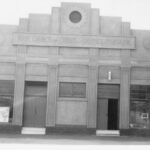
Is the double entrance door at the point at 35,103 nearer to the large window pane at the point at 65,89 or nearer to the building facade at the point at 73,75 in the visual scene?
the building facade at the point at 73,75

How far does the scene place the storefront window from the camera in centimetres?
2278

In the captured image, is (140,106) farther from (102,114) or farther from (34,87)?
(34,87)

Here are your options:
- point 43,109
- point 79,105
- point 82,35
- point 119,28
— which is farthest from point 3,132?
point 119,28

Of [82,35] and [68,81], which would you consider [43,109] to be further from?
[82,35]

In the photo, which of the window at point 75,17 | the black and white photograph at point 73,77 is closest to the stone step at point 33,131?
the black and white photograph at point 73,77

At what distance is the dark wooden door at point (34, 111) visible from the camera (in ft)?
74.5

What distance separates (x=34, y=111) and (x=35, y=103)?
620 mm

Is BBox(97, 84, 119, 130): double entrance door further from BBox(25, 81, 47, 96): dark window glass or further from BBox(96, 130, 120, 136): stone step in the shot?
BBox(25, 81, 47, 96): dark window glass

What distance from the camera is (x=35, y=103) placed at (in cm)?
2297

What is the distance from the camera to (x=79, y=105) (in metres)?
22.6

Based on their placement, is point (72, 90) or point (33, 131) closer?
point (33, 131)

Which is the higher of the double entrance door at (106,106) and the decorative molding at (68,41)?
the decorative molding at (68,41)

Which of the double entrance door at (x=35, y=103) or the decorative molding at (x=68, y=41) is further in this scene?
the decorative molding at (x=68, y=41)

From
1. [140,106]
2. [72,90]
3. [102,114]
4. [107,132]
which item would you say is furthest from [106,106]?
[72,90]
